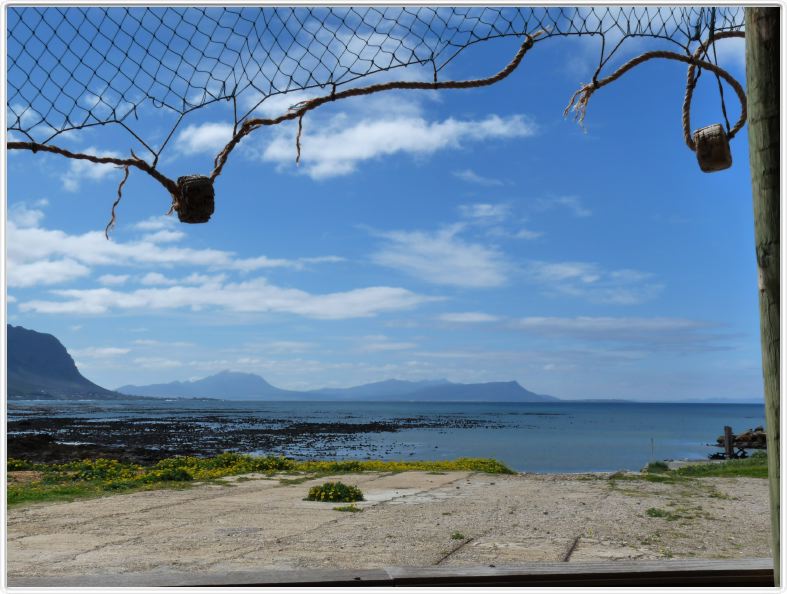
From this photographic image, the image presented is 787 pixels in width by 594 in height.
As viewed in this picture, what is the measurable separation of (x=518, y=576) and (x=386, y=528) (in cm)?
479

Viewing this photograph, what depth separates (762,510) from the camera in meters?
8.28

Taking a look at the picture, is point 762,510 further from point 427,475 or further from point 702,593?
point 702,593

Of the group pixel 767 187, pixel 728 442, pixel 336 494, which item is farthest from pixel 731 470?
pixel 767 187

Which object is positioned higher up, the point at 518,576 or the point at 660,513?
the point at 518,576

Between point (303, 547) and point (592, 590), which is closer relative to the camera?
point (592, 590)

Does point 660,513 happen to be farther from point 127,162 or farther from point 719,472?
point 127,162

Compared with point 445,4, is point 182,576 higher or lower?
lower

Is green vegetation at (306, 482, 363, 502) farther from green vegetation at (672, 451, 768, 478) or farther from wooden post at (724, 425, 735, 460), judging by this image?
wooden post at (724, 425, 735, 460)

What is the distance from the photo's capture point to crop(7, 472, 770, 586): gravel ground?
543 cm

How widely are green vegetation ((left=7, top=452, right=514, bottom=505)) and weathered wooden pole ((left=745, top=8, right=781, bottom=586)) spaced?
933cm

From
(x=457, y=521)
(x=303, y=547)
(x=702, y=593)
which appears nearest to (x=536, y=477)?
(x=457, y=521)

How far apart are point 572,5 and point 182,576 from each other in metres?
2.27

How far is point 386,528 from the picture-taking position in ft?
22.3

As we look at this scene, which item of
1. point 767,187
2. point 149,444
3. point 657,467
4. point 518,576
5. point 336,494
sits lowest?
point 149,444
